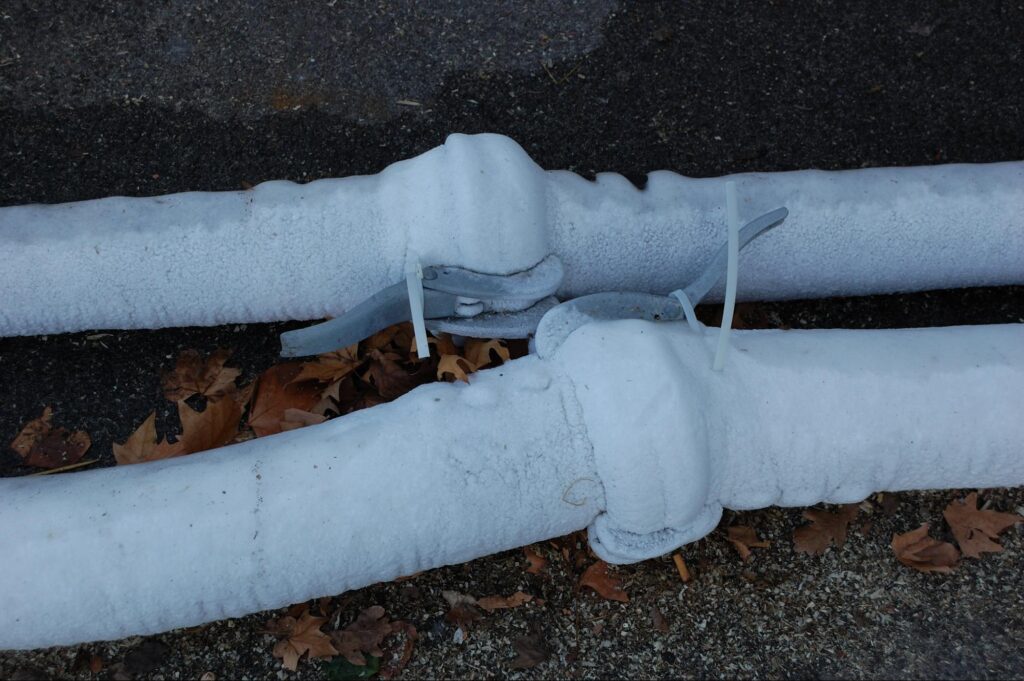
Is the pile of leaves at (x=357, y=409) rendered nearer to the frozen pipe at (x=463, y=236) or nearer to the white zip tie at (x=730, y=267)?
the frozen pipe at (x=463, y=236)

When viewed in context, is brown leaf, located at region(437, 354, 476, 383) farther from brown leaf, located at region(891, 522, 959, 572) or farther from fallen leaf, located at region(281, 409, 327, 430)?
brown leaf, located at region(891, 522, 959, 572)

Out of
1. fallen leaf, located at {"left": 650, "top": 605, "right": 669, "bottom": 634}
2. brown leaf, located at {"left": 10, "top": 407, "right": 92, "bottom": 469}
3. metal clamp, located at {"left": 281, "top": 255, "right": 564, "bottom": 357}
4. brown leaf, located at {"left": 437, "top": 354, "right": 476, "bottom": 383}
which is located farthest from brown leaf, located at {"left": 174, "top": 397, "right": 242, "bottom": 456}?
fallen leaf, located at {"left": 650, "top": 605, "right": 669, "bottom": 634}

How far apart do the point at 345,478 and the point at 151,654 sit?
0.88 meters

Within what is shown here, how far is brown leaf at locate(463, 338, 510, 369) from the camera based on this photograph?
6.78 feet

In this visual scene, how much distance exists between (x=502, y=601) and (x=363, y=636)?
36cm

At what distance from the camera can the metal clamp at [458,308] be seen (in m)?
1.74

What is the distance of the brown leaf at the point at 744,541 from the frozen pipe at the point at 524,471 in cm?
41

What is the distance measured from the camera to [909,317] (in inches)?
95.3

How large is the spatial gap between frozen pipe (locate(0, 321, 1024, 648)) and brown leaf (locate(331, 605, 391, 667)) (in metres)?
0.43

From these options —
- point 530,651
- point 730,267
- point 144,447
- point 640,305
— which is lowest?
point 530,651

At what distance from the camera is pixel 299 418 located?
2.08 m

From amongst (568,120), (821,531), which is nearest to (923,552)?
(821,531)

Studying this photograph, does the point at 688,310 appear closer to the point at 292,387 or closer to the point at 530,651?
the point at 530,651

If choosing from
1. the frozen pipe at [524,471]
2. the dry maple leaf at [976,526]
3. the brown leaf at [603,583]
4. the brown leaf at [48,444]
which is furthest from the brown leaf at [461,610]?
the dry maple leaf at [976,526]
